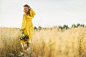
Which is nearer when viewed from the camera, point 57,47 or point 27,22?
point 57,47

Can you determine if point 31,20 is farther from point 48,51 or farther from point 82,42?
point 82,42

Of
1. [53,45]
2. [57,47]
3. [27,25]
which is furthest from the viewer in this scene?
[27,25]

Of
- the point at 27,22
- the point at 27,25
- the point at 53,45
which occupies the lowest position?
the point at 53,45

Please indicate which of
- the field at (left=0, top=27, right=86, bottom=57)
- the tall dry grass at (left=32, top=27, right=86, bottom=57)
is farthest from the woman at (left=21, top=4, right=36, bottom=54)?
the tall dry grass at (left=32, top=27, right=86, bottom=57)

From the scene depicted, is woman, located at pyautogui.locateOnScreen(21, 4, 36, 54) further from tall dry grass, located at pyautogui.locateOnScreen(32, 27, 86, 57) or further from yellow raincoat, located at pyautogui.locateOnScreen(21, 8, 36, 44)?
tall dry grass, located at pyautogui.locateOnScreen(32, 27, 86, 57)

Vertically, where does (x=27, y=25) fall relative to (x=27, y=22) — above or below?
below

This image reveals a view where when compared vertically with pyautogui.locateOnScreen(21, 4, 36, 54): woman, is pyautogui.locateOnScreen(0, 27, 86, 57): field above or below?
below

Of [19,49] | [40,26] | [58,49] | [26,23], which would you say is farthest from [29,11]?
[58,49]

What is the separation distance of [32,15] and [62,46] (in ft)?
7.05

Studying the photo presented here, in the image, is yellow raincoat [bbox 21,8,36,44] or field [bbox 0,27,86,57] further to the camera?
yellow raincoat [bbox 21,8,36,44]

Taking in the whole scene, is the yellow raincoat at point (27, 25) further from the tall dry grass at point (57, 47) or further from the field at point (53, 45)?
the tall dry grass at point (57, 47)

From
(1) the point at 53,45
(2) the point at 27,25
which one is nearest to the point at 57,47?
(1) the point at 53,45

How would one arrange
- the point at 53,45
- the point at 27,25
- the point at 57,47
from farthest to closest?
the point at 27,25 → the point at 53,45 → the point at 57,47

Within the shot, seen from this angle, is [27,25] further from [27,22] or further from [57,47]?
[57,47]
